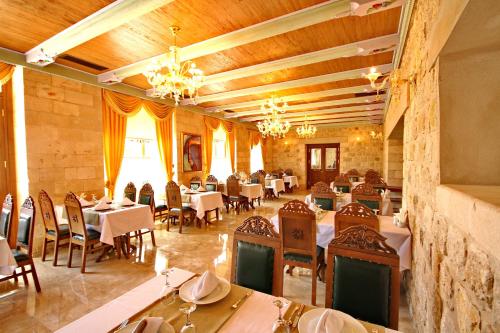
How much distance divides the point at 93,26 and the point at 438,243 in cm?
385

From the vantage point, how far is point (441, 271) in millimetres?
1363

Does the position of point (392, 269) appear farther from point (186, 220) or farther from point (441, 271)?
point (186, 220)

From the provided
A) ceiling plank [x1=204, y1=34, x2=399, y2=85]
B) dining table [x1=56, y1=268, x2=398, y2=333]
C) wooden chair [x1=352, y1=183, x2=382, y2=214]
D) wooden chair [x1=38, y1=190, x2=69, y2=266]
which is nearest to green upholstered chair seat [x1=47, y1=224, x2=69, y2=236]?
wooden chair [x1=38, y1=190, x2=69, y2=266]

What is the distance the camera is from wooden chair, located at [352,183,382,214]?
11.9 ft

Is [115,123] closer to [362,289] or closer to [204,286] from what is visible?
[204,286]

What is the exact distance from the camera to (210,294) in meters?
1.32

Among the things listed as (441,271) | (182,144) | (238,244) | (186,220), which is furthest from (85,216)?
(441,271)

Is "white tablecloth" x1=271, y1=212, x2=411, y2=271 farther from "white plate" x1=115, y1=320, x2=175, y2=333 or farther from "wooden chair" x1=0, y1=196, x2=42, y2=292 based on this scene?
"wooden chair" x1=0, y1=196, x2=42, y2=292

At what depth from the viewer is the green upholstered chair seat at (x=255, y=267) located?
168cm

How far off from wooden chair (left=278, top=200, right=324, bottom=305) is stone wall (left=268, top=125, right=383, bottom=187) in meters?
8.93

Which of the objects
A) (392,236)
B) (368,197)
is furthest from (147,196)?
(392,236)

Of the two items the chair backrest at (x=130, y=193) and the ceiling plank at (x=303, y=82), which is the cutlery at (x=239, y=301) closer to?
the chair backrest at (x=130, y=193)

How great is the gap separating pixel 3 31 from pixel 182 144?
13.2ft

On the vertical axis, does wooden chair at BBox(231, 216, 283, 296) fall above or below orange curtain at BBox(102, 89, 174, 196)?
below
